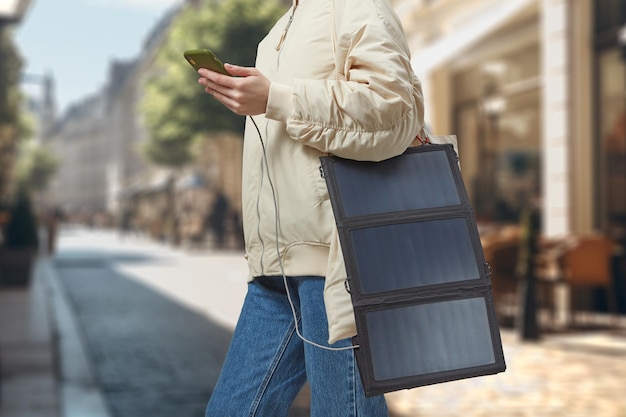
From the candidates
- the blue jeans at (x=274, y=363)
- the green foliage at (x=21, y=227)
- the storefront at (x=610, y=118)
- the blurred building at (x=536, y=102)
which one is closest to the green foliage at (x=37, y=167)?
the green foliage at (x=21, y=227)

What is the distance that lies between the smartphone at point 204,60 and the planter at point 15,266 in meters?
12.7

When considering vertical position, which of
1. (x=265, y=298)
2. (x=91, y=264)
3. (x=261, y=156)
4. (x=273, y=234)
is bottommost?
(x=91, y=264)

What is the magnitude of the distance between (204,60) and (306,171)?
0.30 m

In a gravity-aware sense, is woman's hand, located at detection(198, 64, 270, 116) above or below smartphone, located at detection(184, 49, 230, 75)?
below

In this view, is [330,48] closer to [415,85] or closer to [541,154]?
[415,85]

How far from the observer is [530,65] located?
41.1 ft

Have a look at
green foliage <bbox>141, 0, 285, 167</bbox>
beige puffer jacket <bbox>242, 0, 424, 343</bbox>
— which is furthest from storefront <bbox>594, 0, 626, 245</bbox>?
green foliage <bbox>141, 0, 285, 167</bbox>

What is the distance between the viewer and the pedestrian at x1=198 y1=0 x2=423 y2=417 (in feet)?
6.15

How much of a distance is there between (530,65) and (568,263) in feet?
13.7

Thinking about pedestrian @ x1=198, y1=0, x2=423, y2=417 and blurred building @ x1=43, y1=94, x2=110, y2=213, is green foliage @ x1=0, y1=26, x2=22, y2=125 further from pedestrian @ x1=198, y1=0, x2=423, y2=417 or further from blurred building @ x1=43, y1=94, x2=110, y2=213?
blurred building @ x1=43, y1=94, x2=110, y2=213

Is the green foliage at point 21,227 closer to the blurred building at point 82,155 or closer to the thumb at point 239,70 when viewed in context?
the thumb at point 239,70

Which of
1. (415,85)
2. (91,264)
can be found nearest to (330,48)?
(415,85)

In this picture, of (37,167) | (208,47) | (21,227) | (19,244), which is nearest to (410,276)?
(19,244)

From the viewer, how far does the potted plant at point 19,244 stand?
549 inches
